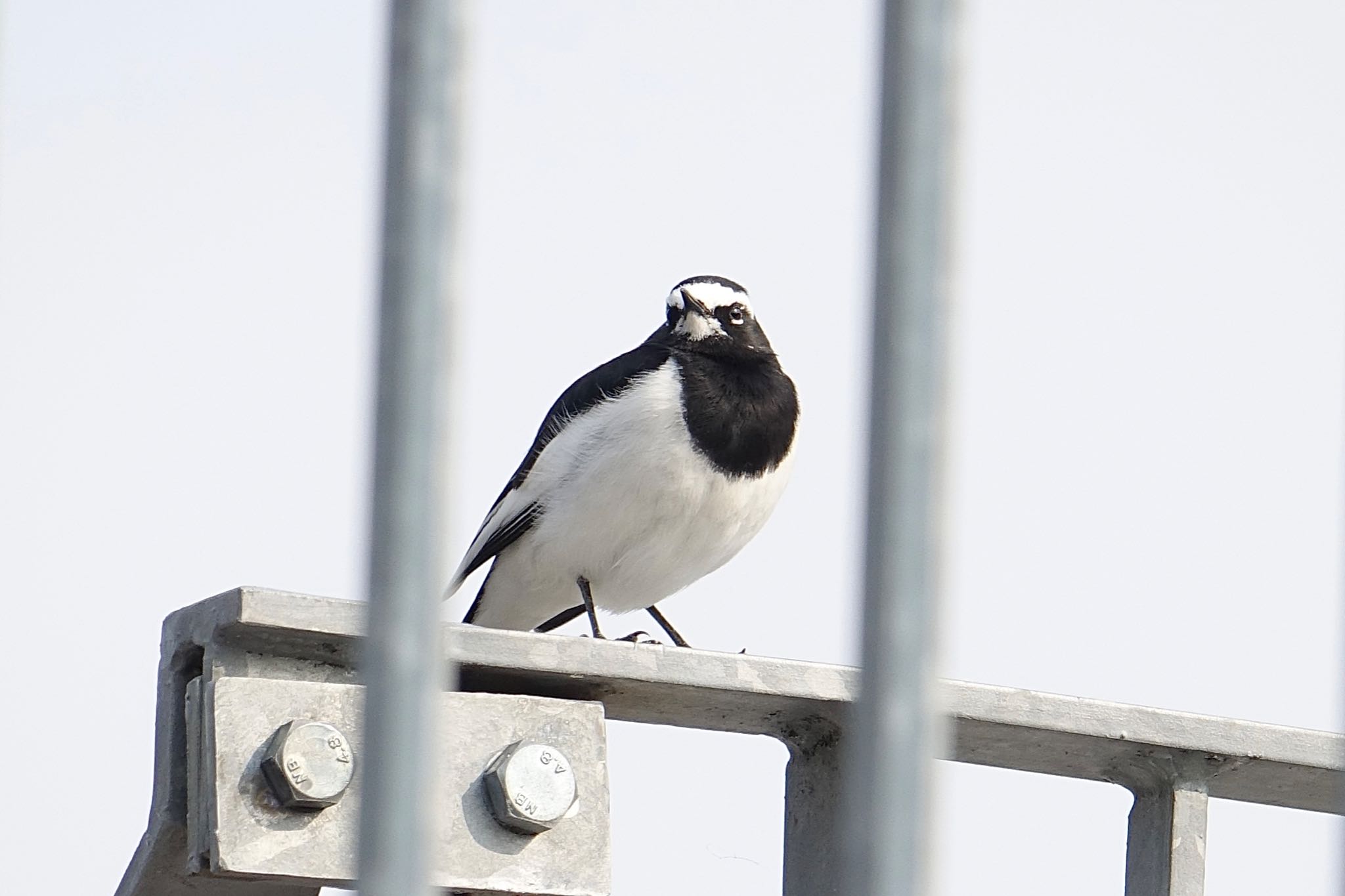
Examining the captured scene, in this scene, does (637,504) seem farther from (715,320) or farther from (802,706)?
(802,706)

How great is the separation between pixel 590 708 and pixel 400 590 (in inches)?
76.8

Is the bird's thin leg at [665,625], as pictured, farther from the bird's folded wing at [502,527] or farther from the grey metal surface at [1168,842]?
the grey metal surface at [1168,842]

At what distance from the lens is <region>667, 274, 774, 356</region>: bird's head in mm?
7164

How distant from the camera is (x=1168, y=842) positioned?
3.90m

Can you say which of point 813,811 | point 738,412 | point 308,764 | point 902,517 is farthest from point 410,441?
point 738,412

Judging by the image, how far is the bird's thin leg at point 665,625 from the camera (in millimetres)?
7637

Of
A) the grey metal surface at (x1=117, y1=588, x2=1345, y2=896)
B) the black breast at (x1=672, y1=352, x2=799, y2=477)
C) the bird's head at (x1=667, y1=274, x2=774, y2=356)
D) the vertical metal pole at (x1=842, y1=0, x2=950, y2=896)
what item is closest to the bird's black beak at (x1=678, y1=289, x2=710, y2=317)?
the bird's head at (x1=667, y1=274, x2=774, y2=356)

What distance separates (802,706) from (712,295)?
12.2ft

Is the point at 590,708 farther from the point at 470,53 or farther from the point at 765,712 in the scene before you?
the point at 470,53

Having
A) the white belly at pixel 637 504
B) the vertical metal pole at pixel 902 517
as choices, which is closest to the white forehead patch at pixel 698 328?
the white belly at pixel 637 504

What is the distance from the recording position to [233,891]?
3.56 m

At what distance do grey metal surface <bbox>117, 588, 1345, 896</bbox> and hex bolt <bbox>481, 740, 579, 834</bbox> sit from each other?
0.04 meters

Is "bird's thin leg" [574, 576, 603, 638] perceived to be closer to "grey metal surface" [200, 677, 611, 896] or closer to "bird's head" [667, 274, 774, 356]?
"bird's head" [667, 274, 774, 356]

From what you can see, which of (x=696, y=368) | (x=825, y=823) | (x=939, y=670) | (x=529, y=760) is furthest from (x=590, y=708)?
(x=696, y=368)
